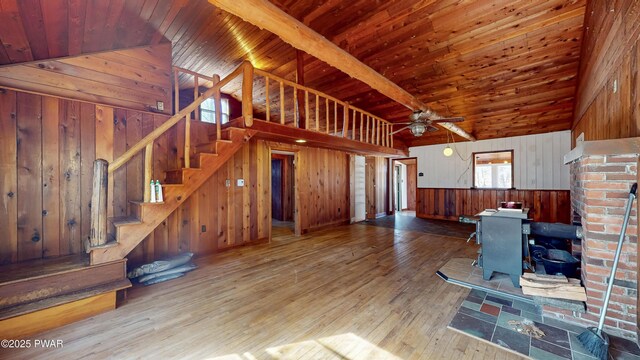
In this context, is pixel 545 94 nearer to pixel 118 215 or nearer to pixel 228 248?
pixel 228 248

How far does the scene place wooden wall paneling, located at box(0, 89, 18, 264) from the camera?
260 cm

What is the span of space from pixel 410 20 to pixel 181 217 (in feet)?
16.4

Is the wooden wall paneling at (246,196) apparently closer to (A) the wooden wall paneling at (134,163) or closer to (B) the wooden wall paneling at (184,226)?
(B) the wooden wall paneling at (184,226)

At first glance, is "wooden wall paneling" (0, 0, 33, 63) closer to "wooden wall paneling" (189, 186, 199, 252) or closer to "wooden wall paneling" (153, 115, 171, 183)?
"wooden wall paneling" (153, 115, 171, 183)

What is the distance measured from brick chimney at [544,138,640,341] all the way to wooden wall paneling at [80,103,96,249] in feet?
17.8

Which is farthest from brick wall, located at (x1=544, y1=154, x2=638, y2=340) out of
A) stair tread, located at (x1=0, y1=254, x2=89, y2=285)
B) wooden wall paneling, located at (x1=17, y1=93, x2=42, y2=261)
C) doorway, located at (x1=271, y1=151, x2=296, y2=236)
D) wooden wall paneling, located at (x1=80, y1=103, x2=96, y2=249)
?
doorway, located at (x1=271, y1=151, x2=296, y2=236)

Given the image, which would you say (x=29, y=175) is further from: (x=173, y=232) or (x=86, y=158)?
(x=173, y=232)

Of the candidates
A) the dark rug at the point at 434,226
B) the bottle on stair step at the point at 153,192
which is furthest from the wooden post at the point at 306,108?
the dark rug at the point at 434,226

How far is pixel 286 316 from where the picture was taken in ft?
7.70

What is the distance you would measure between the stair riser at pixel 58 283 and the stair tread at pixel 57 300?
46 mm

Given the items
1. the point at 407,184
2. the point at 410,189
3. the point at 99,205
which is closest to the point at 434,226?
the point at 410,189

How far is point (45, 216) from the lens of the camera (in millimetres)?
2828

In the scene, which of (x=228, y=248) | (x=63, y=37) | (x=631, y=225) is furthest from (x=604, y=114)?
(x=63, y=37)

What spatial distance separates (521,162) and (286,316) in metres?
7.76
